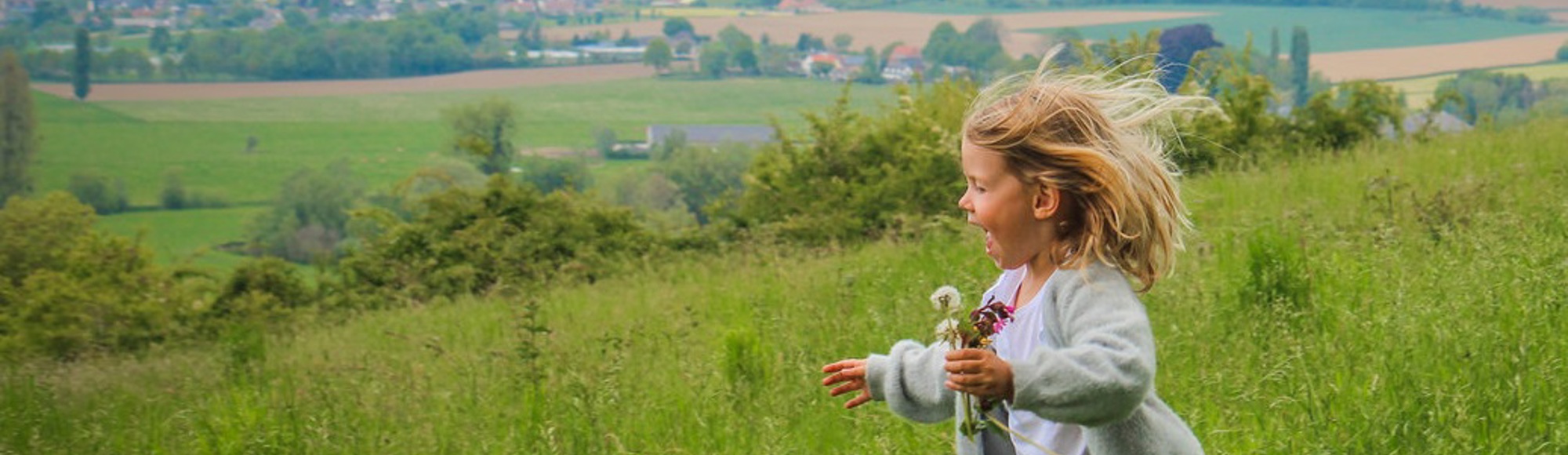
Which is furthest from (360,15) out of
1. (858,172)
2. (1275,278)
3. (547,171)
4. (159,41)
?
(1275,278)

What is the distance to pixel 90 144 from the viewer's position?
159ft

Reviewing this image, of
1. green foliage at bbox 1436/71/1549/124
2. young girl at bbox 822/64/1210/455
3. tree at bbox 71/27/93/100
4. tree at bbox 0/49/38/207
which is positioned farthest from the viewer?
tree at bbox 71/27/93/100

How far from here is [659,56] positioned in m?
59.9

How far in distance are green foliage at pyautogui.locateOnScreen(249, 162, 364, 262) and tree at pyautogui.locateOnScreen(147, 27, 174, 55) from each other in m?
26.8

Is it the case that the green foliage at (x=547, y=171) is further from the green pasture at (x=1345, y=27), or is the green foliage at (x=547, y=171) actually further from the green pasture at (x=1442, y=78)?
the green pasture at (x=1345, y=27)

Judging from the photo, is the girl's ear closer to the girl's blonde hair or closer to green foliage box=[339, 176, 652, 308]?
the girl's blonde hair

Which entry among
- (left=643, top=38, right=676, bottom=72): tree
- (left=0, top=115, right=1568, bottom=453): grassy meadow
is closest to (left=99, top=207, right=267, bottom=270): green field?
(left=643, top=38, right=676, bottom=72): tree

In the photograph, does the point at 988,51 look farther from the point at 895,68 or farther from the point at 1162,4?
the point at 1162,4

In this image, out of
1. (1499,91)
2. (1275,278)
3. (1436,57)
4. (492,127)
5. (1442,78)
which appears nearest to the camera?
(1275,278)

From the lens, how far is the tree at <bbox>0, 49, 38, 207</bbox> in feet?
105

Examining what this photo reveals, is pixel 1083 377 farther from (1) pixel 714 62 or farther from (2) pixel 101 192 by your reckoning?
(1) pixel 714 62

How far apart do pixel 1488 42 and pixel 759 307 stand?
130ft

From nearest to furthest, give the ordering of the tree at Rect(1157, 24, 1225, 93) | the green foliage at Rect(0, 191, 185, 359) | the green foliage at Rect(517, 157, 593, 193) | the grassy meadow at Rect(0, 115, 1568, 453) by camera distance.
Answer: the grassy meadow at Rect(0, 115, 1568, 453)
the green foliage at Rect(0, 191, 185, 359)
the tree at Rect(1157, 24, 1225, 93)
the green foliage at Rect(517, 157, 593, 193)

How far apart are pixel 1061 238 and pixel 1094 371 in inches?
15.4
